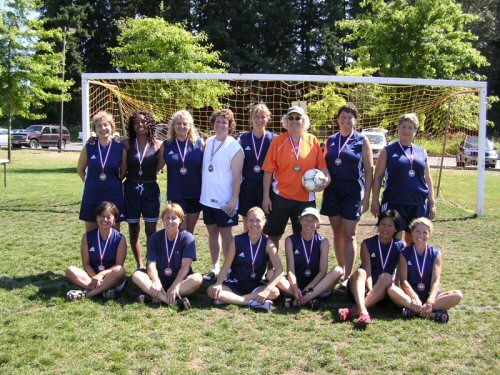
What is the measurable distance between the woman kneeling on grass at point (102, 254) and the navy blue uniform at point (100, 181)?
230 millimetres

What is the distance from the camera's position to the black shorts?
5.26 metres

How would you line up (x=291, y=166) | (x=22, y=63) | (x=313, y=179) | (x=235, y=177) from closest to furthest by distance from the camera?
(x=313, y=179) → (x=291, y=166) → (x=235, y=177) → (x=22, y=63)

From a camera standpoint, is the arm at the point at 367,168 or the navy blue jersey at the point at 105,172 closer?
the arm at the point at 367,168

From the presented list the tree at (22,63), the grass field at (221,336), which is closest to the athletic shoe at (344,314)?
the grass field at (221,336)

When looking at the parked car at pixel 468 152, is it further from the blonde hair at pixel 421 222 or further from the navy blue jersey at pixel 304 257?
the navy blue jersey at pixel 304 257

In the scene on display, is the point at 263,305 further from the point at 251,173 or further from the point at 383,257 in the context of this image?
the point at 251,173

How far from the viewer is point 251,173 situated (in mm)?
5590

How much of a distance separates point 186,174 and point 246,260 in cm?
117

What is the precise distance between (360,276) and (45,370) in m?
2.77

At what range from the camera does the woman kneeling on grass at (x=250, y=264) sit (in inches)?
194

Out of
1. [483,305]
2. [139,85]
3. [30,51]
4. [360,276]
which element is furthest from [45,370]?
[30,51]

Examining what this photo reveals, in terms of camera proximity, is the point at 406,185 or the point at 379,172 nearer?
the point at 406,185

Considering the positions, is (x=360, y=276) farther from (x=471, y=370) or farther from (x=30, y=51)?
(x=30, y=51)

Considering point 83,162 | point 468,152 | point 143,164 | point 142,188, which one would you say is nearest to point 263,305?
point 142,188
